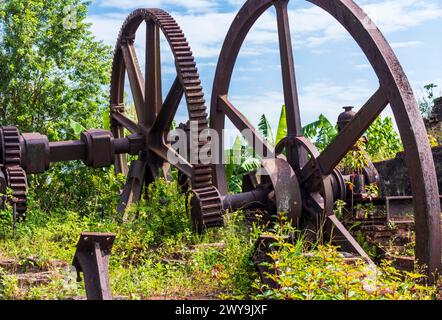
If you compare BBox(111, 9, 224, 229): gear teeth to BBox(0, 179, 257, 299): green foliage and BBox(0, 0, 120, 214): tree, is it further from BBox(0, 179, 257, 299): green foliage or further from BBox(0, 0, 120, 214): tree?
BBox(0, 0, 120, 214): tree

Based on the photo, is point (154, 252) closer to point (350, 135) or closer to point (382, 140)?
point (350, 135)

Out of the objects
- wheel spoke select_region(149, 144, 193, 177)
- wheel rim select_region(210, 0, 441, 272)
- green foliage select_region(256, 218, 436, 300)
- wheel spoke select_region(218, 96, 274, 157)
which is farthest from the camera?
wheel spoke select_region(149, 144, 193, 177)

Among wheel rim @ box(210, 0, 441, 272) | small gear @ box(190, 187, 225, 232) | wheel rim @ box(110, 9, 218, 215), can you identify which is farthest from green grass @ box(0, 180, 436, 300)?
wheel rim @ box(110, 9, 218, 215)

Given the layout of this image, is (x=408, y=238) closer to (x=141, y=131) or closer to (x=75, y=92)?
(x=141, y=131)

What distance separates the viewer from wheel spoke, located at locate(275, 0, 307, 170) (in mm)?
8086

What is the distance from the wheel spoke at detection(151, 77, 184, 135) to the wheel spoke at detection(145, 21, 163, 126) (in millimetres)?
212

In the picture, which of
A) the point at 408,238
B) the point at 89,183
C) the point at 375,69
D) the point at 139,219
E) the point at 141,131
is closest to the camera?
the point at 375,69

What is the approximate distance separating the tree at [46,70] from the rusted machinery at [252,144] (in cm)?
434

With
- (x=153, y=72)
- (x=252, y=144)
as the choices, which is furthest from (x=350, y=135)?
(x=153, y=72)

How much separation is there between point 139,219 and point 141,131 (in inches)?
80.4

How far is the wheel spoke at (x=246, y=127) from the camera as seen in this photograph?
27.7 ft

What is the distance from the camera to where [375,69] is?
6770mm

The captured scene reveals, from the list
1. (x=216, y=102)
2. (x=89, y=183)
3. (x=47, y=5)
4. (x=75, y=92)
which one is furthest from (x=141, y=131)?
(x=47, y=5)

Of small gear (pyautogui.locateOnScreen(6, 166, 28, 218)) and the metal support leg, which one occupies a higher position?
small gear (pyautogui.locateOnScreen(6, 166, 28, 218))
